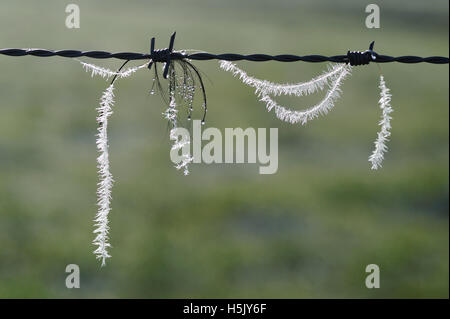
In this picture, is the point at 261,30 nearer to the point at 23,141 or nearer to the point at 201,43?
the point at 201,43

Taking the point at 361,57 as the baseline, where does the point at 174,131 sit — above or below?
below

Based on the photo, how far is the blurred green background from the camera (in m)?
5.41

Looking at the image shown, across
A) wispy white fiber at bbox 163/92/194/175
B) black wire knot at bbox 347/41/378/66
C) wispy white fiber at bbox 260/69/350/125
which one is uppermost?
black wire knot at bbox 347/41/378/66

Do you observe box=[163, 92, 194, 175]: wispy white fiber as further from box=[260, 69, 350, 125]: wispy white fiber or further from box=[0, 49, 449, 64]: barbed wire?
box=[260, 69, 350, 125]: wispy white fiber

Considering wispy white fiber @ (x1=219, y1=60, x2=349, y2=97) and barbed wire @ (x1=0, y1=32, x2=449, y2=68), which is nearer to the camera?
barbed wire @ (x1=0, y1=32, x2=449, y2=68)

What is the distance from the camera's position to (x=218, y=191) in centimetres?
728

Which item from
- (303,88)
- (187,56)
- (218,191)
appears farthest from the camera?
(218,191)

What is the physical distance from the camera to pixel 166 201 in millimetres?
6785

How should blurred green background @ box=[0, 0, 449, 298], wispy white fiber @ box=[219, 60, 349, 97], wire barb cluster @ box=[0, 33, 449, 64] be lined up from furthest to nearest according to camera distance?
blurred green background @ box=[0, 0, 449, 298] < wispy white fiber @ box=[219, 60, 349, 97] < wire barb cluster @ box=[0, 33, 449, 64]

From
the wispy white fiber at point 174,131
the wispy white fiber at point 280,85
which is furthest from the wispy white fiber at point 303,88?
the wispy white fiber at point 174,131

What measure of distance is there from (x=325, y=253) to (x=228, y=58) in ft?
12.0

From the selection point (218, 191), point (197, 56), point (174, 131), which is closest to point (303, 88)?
point (197, 56)

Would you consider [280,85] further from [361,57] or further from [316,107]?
[361,57]

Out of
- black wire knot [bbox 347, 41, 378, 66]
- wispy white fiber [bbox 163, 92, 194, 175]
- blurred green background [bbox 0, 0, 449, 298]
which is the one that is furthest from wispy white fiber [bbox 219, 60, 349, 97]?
blurred green background [bbox 0, 0, 449, 298]
